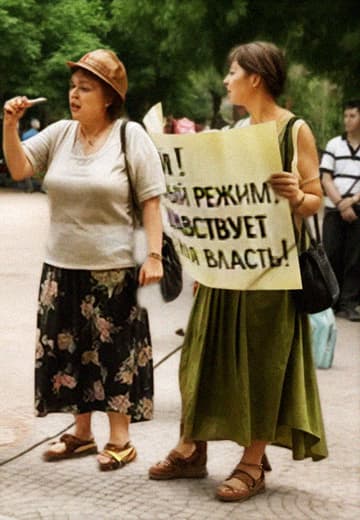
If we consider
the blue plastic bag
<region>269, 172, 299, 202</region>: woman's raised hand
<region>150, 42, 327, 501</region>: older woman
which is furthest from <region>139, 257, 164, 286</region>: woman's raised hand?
the blue plastic bag

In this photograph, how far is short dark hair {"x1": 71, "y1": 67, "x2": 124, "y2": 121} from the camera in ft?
15.0

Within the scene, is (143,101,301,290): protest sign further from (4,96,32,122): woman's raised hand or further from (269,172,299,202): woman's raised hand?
(4,96,32,122): woman's raised hand

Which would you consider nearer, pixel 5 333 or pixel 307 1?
pixel 5 333

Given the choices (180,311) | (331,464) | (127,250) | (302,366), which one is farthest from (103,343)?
(180,311)

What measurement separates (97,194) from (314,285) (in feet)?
3.23

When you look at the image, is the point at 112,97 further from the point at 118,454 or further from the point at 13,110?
the point at 118,454

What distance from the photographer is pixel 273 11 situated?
22547mm

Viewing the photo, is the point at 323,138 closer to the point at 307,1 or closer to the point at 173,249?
the point at 307,1

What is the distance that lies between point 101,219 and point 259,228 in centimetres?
73

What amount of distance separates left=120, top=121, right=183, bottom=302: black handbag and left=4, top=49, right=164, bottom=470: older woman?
62 millimetres

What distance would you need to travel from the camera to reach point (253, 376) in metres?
4.32

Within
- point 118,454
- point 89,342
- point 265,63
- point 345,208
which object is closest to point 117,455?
point 118,454

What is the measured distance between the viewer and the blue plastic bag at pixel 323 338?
7.00m

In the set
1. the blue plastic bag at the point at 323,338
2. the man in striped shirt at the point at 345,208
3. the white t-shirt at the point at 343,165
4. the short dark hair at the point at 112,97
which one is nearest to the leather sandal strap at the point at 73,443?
the short dark hair at the point at 112,97
